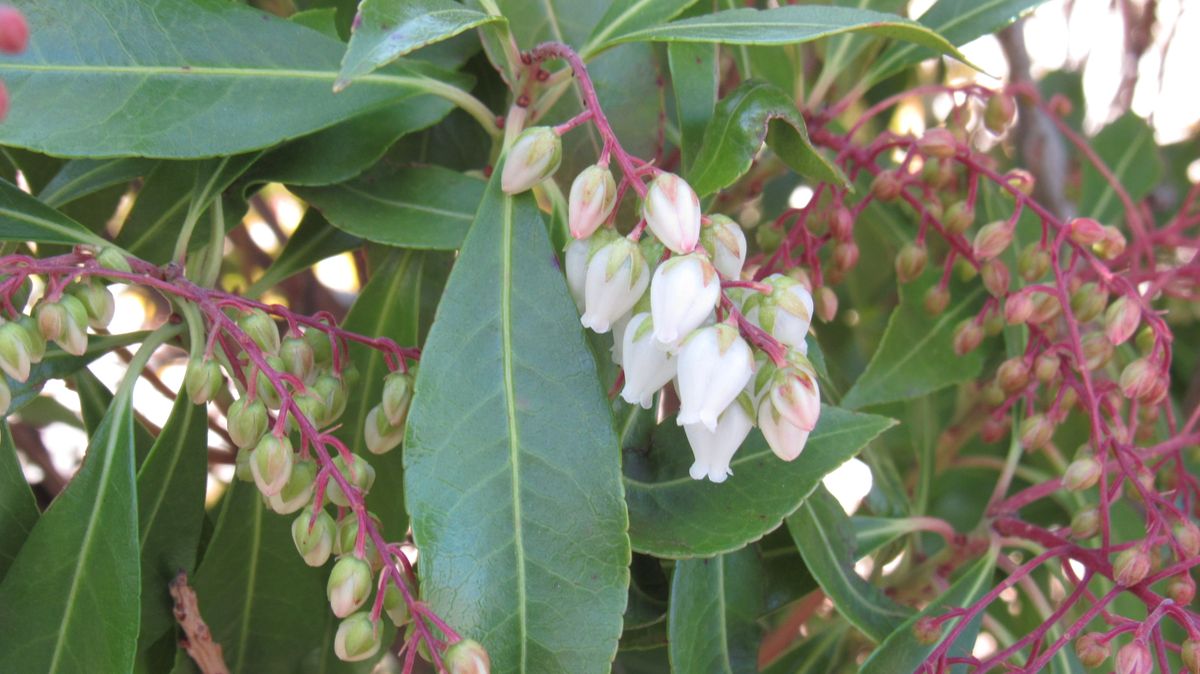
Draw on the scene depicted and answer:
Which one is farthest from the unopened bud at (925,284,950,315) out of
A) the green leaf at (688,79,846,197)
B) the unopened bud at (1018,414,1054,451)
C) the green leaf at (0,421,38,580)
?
the green leaf at (0,421,38,580)

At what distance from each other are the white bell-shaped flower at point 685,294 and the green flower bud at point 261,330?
0.98 ft

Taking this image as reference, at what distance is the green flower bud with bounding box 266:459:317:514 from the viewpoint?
2.58 feet

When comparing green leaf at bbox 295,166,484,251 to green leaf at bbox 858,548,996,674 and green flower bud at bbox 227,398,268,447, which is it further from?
green leaf at bbox 858,548,996,674

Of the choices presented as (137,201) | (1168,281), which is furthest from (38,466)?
(1168,281)

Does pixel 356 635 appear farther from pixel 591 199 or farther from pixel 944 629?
pixel 944 629

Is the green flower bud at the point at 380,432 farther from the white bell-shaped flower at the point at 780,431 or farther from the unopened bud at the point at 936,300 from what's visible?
the unopened bud at the point at 936,300

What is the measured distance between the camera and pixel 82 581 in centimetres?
85

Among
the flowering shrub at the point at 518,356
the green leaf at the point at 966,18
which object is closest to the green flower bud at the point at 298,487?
the flowering shrub at the point at 518,356

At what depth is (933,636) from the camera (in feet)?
3.09

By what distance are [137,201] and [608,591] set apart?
572 mm

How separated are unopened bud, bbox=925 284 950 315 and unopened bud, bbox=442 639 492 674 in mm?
692

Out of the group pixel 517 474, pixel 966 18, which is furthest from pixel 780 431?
pixel 966 18

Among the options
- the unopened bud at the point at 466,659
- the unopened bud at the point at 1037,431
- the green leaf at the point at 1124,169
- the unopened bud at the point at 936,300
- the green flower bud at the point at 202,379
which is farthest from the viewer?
the green leaf at the point at 1124,169

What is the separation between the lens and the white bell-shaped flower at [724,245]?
2.53 feet
